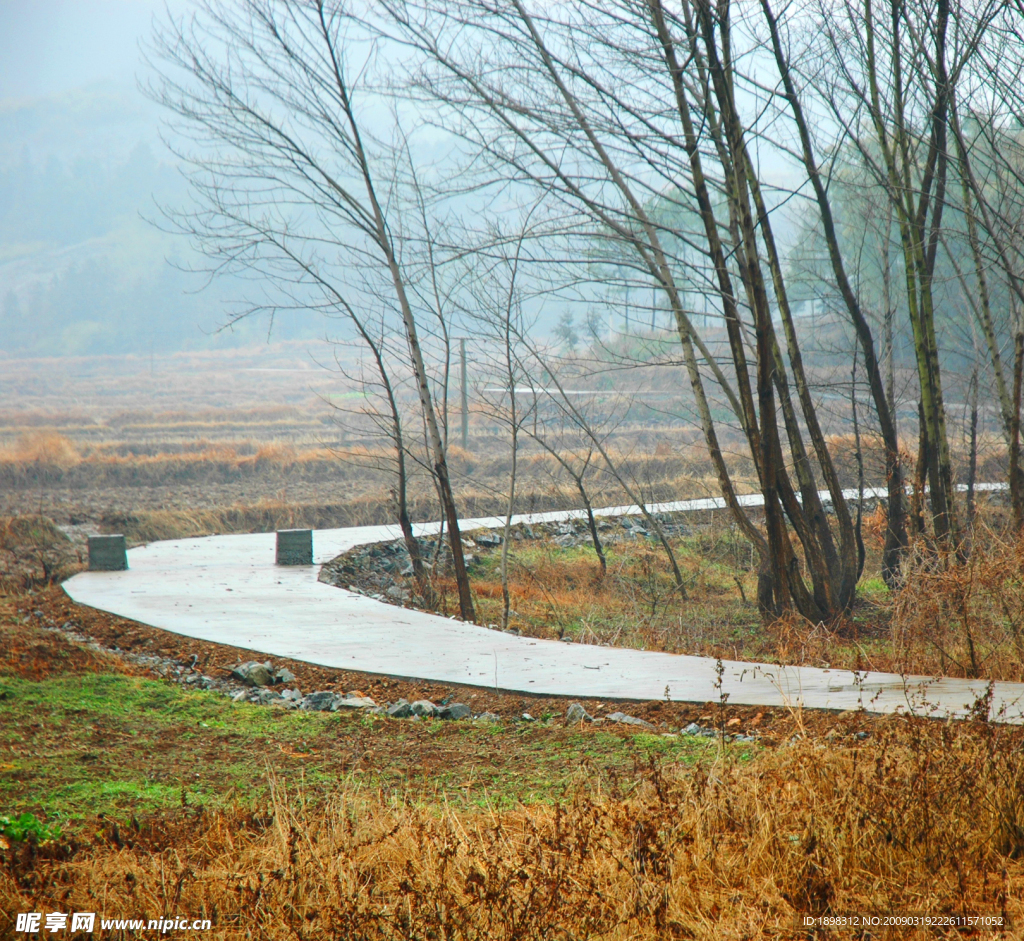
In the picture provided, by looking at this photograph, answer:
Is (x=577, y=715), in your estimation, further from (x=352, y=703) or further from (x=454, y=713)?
(x=352, y=703)

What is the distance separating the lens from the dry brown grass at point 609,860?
95.7 inches

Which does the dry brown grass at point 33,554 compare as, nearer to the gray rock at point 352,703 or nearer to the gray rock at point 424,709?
the gray rock at point 352,703

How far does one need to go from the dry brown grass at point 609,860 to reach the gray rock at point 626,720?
1.29m

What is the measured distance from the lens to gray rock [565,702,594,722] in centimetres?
481

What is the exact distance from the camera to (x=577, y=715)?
4.85 meters

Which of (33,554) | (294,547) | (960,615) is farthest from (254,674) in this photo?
(33,554)

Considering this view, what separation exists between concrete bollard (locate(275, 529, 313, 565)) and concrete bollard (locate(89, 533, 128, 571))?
2.00 m

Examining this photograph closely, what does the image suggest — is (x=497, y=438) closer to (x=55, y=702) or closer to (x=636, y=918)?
(x=55, y=702)

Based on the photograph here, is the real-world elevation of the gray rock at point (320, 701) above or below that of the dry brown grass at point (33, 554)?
below

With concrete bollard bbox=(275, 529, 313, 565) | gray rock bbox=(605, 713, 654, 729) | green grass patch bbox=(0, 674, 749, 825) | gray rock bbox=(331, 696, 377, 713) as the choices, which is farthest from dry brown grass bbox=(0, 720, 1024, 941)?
concrete bollard bbox=(275, 529, 313, 565)

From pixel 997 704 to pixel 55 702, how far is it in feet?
18.0

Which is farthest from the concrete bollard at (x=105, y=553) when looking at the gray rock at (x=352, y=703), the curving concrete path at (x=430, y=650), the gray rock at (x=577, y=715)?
the gray rock at (x=577, y=715)

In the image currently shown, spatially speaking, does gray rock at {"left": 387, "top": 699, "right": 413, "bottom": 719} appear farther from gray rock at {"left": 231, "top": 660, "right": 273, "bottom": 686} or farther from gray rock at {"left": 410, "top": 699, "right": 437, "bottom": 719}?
gray rock at {"left": 231, "top": 660, "right": 273, "bottom": 686}

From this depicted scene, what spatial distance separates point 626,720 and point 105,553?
27.1ft
